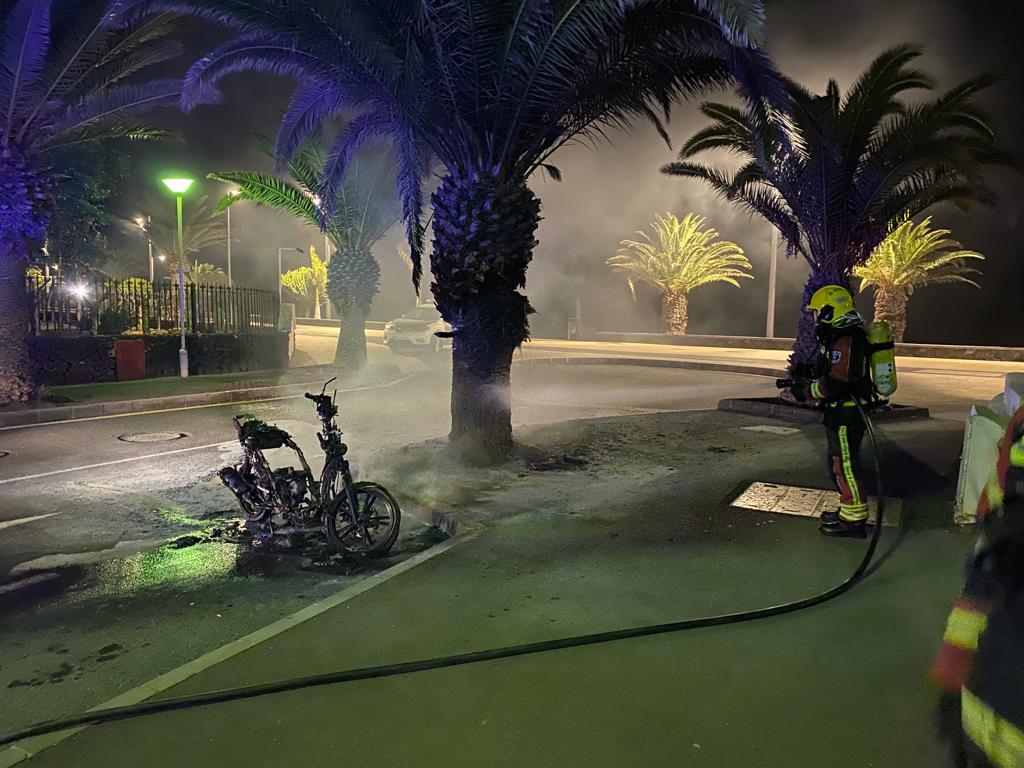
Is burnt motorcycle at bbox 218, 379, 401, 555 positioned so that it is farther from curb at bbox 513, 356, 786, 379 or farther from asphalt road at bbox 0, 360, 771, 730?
curb at bbox 513, 356, 786, 379

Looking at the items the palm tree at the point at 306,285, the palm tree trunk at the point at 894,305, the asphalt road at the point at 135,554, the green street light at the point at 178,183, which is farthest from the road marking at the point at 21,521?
the palm tree at the point at 306,285

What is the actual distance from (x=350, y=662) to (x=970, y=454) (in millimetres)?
4764

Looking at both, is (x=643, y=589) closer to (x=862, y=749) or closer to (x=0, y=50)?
(x=862, y=749)

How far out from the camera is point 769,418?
12188 millimetres


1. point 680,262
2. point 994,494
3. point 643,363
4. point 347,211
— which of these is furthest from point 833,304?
point 680,262

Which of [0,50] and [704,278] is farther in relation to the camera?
[704,278]

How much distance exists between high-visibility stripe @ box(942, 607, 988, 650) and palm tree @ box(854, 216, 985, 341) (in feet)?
103

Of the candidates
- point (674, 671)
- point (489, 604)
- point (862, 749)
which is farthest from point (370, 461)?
point (862, 749)

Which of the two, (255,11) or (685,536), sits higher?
(255,11)

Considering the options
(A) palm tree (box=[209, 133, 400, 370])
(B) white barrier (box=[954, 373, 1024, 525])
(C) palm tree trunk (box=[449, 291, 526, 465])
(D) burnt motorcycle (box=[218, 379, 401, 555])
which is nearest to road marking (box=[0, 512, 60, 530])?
(D) burnt motorcycle (box=[218, 379, 401, 555])

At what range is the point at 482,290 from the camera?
28.2 feet

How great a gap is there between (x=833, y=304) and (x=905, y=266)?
28.6m

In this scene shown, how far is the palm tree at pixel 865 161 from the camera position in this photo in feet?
38.7

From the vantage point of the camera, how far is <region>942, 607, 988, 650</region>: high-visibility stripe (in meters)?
1.74
